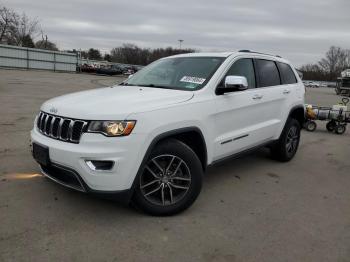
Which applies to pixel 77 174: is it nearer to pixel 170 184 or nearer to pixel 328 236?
pixel 170 184

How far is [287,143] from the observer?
6.50 m

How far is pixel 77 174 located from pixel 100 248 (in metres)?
0.71

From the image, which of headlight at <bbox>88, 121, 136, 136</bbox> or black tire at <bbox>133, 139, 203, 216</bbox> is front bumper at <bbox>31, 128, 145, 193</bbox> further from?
black tire at <bbox>133, 139, 203, 216</bbox>

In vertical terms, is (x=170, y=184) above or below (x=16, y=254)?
above

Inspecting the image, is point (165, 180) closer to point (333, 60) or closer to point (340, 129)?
point (340, 129)

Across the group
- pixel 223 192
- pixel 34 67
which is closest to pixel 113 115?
pixel 223 192

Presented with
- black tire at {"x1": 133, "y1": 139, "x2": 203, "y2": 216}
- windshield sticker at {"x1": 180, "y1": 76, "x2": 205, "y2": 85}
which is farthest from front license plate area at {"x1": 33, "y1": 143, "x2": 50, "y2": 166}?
windshield sticker at {"x1": 180, "y1": 76, "x2": 205, "y2": 85}

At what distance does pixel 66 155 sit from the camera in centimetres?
357

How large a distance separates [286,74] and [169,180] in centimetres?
348

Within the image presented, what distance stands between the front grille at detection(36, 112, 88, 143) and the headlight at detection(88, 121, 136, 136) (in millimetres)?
90

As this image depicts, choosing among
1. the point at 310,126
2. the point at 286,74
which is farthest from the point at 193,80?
the point at 310,126

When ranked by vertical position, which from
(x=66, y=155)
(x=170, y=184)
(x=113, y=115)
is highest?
(x=113, y=115)

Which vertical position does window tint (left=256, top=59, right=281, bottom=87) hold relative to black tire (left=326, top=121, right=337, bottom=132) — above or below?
above

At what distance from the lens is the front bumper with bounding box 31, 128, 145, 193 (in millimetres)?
3480
